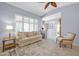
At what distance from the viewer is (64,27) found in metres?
2.57

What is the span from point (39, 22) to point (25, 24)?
464mm

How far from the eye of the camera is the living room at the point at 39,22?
2473 millimetres

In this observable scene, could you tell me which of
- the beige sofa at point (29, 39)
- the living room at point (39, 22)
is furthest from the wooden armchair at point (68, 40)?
the beige sofa at point (29, 39)

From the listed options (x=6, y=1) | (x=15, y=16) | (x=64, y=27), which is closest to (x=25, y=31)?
(x=15, y=16)

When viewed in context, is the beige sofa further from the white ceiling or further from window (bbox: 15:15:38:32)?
the white ceiling

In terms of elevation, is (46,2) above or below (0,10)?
above

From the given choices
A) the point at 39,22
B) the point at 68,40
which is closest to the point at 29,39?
the point at 39,22

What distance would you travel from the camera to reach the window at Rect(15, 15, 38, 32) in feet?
8.66

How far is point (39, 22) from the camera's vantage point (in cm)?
268

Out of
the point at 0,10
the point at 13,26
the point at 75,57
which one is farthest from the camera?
the point at 13,26

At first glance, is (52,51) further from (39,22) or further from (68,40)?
(39,22)

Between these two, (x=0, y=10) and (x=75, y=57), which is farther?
(x=0, y=10)

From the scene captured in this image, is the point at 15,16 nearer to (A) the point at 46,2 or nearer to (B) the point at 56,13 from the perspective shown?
(A) the point at 46,2

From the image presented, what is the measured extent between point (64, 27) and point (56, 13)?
0.51 m
